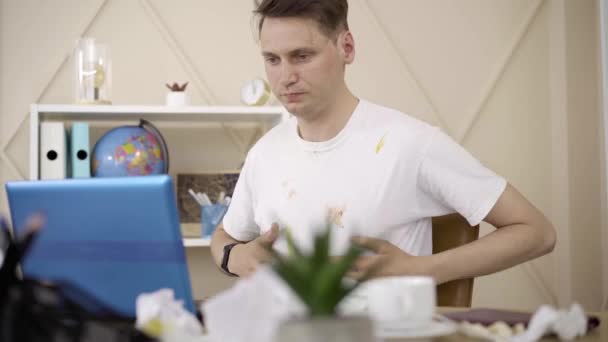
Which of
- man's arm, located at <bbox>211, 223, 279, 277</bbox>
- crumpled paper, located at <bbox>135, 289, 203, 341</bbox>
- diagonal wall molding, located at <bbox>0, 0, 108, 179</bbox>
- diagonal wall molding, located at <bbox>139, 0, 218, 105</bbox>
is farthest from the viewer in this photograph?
diagonal wall molding, located at <bbox>139, 0, 218, 105</bbox>

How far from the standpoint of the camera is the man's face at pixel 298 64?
5.86 feet

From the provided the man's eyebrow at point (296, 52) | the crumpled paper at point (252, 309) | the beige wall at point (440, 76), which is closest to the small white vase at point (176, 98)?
the beige wall at point (440, 76)

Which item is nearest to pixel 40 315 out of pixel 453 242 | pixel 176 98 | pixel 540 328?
pixel 540 328

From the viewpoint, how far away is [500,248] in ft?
5.20

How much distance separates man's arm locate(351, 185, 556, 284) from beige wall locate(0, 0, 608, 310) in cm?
171

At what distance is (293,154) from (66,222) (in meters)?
0.88

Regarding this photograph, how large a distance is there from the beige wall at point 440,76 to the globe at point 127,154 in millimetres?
328

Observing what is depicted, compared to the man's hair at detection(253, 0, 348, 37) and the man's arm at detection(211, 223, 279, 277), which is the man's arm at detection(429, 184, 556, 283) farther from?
the man's hair at detection(253, 0, 348, 37)

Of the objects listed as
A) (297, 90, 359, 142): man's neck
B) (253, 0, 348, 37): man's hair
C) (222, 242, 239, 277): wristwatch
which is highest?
(253, 0, 348, 37): man's hair

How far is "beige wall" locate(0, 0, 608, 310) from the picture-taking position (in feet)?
10.2

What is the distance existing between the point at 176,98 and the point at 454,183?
4.85ft

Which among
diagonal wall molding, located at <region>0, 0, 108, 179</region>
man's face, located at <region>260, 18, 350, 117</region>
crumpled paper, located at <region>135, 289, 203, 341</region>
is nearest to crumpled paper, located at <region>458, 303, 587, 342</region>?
crumpled paper, located at <region>135, 289, 203, 341</region>

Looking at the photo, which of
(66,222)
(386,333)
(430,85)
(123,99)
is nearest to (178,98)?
(123,99)

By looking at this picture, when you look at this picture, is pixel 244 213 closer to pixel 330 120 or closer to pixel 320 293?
pixel 330 120
